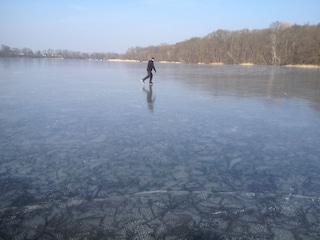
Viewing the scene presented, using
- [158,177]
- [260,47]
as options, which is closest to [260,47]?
[260,47]

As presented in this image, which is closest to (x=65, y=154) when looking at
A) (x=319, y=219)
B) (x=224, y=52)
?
(x=319, y=219)

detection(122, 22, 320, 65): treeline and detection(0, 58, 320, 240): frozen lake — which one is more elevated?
detection(122, 22, 320, 65): treeline

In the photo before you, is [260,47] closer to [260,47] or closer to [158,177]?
[260,47]

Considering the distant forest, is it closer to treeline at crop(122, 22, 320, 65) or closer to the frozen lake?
treeline at crop(122, 22, 320, 65)

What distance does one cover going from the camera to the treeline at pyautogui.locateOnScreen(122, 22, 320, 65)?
65.8 meters

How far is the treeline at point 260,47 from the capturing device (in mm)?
65750

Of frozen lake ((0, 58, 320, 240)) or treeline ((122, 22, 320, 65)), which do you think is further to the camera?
treeline ((122, 22, 320, 65))

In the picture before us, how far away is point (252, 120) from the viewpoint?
7656 mm

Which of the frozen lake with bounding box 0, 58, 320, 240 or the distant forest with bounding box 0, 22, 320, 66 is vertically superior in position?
the distant forest with bounding box 0, 22, 320, 66

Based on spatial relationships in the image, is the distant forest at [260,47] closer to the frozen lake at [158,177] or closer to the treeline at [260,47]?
the treeline at [260,47]

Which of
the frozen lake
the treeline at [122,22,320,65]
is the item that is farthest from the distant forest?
the frozen lake

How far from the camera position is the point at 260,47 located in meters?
81.8

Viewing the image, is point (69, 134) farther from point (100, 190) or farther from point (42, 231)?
point (42, 231)

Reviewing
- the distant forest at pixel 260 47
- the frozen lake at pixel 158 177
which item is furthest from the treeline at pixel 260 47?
the frozen lake at pixel 158 177
